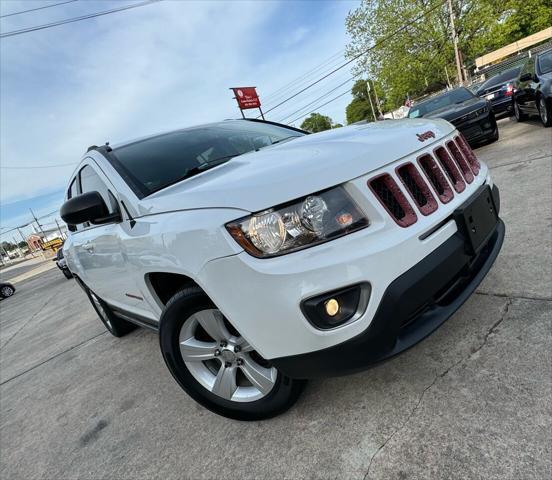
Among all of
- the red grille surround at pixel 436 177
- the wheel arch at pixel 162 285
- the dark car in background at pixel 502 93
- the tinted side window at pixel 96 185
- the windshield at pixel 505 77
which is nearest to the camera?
the red grille surround at pixel 436 177

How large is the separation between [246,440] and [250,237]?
113 centimetres

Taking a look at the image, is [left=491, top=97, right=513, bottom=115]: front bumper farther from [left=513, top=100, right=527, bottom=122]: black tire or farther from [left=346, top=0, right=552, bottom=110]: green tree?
[left=346, top=0, right=552, bottom=110]: green tree

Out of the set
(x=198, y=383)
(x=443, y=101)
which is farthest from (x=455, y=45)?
(x=198, y=383)

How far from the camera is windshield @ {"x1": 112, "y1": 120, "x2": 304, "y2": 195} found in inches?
89.3

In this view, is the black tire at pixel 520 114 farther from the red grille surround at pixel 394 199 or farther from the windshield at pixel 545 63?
the red grille surround at pixel 394 199

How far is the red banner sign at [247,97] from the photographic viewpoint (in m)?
28.6

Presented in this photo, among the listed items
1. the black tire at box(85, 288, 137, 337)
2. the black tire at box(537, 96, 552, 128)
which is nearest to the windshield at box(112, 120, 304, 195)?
the black tire at box(85, 288, 137, 337)

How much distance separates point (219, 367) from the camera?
2082mm

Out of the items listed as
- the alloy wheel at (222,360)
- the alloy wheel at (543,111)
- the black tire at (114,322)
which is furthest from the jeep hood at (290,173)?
the alloy wheel at (543,111)

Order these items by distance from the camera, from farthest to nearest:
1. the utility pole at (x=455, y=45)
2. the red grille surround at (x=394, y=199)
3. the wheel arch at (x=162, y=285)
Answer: the utility pole at (x=455, y=45), the wheel arch at (x=162, y=285), the red grille surround at (x=394, y=199)

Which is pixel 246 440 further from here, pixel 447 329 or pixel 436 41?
pixel 436 41

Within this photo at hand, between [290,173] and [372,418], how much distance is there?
47.4 inches

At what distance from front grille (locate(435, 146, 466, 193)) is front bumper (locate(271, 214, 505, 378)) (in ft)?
1.16

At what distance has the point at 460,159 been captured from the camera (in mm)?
2156
